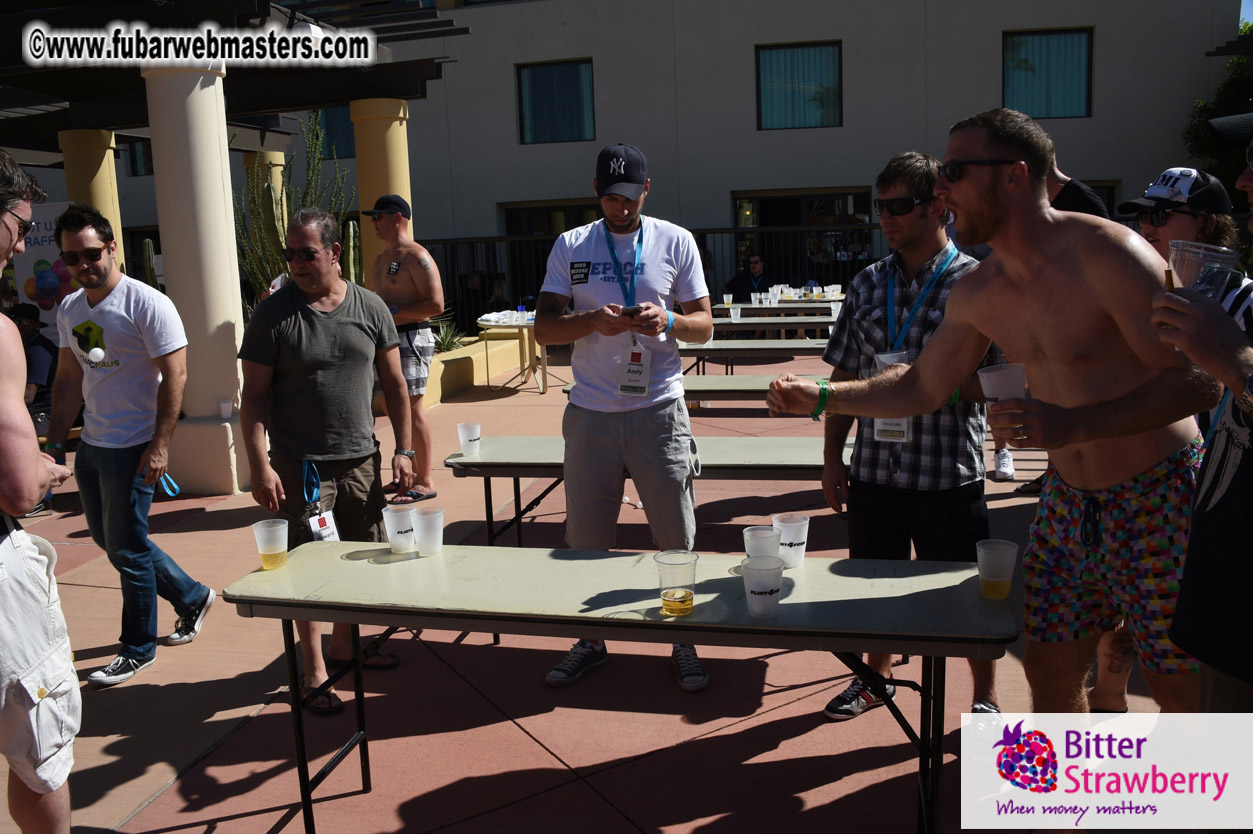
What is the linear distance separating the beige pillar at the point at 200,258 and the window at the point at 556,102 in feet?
43.9

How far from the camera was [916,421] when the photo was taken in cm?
327

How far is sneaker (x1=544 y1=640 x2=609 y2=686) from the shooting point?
387 cm

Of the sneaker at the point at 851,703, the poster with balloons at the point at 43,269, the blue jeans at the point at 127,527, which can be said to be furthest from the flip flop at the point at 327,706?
the poster with balloons at the point at 43,269

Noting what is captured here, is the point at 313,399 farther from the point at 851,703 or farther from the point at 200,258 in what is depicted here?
the point at 200,258

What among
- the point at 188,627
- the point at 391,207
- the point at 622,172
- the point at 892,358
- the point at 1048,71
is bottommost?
the point at 188,627

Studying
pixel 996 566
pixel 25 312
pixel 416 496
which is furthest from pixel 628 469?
pixel 25 312

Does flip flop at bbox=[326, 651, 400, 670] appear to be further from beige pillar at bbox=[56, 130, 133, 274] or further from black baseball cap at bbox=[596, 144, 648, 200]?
beige pillar at bbox=[56, 130, 133, 274]

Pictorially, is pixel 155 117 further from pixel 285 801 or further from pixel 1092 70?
pixel 1092 70

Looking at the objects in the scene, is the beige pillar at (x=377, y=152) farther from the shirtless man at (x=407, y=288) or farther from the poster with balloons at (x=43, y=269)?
the shirtless man at (x=407, y=288)

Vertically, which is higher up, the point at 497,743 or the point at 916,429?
the point at 916,429

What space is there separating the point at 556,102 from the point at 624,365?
1732 centimetres

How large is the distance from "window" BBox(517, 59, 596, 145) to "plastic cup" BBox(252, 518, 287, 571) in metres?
17.7

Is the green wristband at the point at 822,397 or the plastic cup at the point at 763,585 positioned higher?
the green wristband at the point at 822,397

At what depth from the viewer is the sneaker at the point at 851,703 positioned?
3529 mm
